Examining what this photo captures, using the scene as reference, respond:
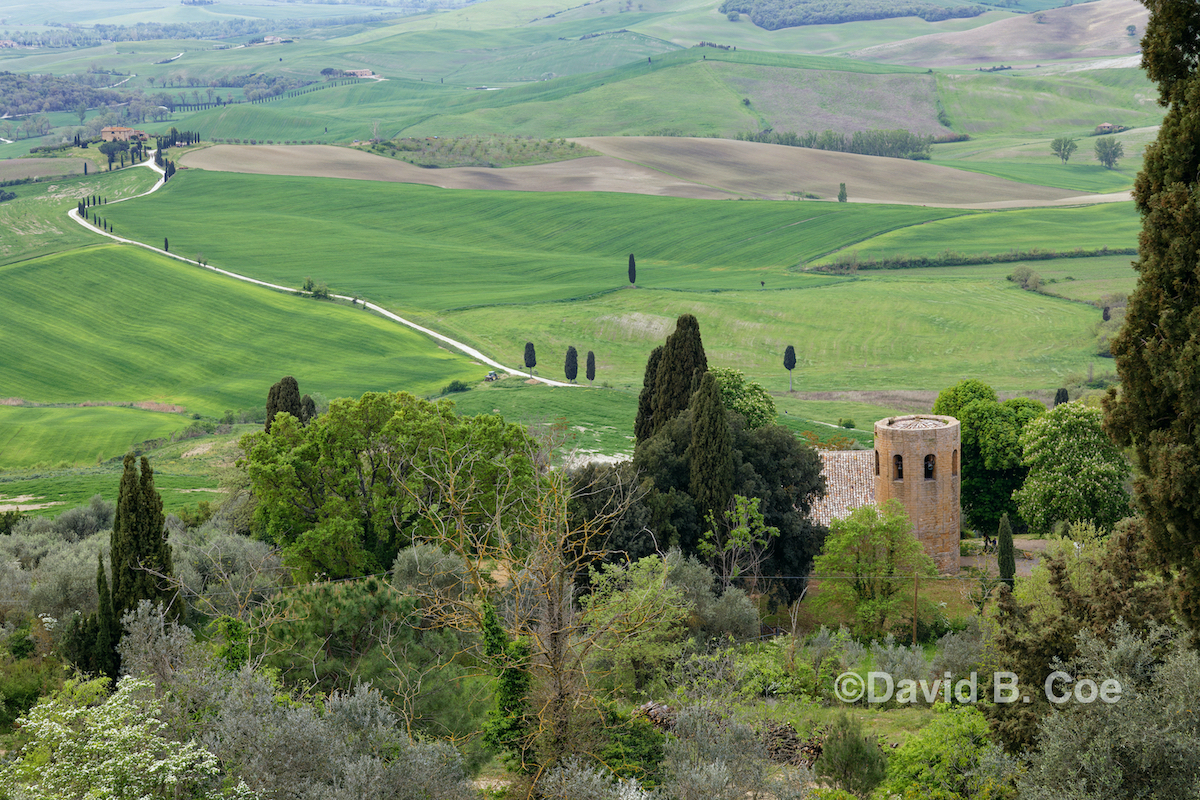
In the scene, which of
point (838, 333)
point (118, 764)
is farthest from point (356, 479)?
point (838, 333)

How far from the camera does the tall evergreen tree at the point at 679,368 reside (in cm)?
5428

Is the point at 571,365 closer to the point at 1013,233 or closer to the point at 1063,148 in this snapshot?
the point at 1013,233

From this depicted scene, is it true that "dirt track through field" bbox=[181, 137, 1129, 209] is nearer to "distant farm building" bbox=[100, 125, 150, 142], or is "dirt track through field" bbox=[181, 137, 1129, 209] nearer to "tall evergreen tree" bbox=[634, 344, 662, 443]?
"distant farm building" bbox=[100, 125, 150, 142]

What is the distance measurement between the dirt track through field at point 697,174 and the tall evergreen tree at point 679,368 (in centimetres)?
10642

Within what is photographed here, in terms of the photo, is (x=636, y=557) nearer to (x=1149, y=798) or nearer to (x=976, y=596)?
(x=976, y=596)

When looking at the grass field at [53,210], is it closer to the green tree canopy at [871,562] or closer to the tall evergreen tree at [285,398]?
the tall evergreen tree at [285,398]

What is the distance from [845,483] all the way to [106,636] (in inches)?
1452

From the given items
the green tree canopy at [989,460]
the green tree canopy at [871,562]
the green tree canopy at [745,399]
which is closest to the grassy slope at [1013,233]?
the green tree canopy at [989,460]

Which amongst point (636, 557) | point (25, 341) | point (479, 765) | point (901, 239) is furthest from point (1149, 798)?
point (901, 239)

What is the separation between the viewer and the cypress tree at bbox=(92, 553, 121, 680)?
98.8ft

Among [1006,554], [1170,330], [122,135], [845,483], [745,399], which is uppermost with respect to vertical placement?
[122,135]

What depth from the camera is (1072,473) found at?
52781mm

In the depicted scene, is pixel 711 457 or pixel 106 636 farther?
pixel 711 457

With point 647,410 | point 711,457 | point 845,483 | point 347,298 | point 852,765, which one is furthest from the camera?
point 347,298
